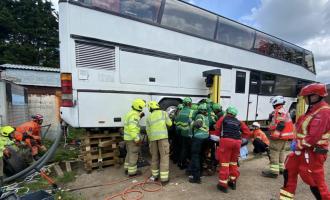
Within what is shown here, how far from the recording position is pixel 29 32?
898 inches

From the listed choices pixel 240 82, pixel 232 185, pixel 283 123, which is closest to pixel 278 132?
pixel 283 123

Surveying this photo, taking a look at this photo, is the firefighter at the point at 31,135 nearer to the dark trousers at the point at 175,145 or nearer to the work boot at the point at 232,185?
the dark trousers at the point at 175,145

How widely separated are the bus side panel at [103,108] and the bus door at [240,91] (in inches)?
148

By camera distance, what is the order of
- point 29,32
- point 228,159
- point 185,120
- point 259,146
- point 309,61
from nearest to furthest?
point 228,159, point 185,120, point 259,146, point 309,61, point 29,32

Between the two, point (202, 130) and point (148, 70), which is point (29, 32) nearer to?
point (148, 70)

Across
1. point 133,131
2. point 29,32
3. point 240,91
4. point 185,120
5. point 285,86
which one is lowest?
Result: point 133,131

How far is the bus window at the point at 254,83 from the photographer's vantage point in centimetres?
825

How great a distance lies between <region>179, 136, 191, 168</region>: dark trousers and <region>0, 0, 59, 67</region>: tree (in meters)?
20.8

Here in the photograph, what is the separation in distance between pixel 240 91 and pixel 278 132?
11.2 feet

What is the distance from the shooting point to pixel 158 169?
190 inches

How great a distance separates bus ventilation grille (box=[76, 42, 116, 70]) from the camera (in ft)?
15.2

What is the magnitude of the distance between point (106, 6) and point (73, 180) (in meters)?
3.77

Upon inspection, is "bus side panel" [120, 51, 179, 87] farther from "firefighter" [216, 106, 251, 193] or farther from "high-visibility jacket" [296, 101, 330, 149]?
"high-visibility jacket" [296, 101, 330, 149]

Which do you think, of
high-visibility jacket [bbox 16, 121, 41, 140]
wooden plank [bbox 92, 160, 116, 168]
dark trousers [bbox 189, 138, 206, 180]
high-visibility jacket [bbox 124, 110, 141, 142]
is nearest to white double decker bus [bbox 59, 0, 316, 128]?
high-visibility jacket [bbox 124, 110, 141, 142]
